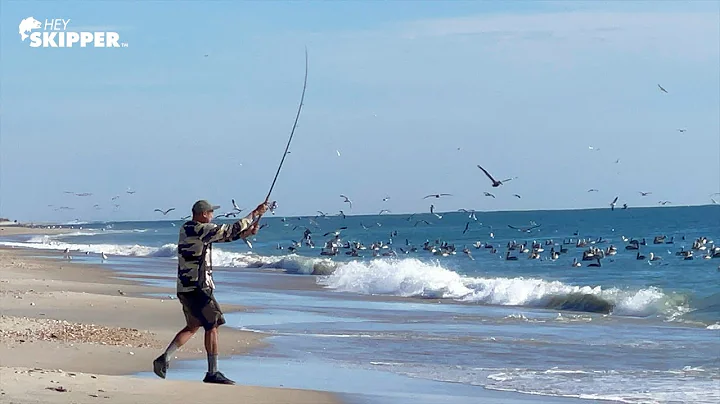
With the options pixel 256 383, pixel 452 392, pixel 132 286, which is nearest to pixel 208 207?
pixel 256 383

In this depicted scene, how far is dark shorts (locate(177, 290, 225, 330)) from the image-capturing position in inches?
395

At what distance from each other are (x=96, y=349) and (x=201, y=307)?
3.48 meters

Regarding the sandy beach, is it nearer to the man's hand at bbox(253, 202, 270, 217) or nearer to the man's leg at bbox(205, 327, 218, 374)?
the man's leg at bbox(205, 327, 218, 374)

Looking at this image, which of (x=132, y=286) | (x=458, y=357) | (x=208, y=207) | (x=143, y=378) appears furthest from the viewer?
(x=132, y=286)

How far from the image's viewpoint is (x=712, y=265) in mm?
42406

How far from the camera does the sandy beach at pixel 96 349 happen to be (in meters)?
9.50

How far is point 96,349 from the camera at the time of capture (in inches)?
515

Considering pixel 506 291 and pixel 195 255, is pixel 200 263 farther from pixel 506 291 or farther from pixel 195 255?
pixel 506 291

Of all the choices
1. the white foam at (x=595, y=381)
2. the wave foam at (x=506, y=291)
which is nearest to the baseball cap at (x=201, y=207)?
the white foam at (x=595, y=381)

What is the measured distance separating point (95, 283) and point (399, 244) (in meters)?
47.6

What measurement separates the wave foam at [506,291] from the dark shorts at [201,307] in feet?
53.9

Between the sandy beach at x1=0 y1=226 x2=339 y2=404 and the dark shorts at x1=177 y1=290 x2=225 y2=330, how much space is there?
22.8 inches

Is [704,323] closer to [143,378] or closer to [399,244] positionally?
[143,378]

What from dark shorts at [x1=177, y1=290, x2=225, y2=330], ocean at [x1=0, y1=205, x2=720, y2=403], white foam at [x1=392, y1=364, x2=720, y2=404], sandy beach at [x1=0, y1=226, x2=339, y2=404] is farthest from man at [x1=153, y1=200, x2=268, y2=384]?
white foam at [x1=392, y1=364, x2=720, y2=404]
